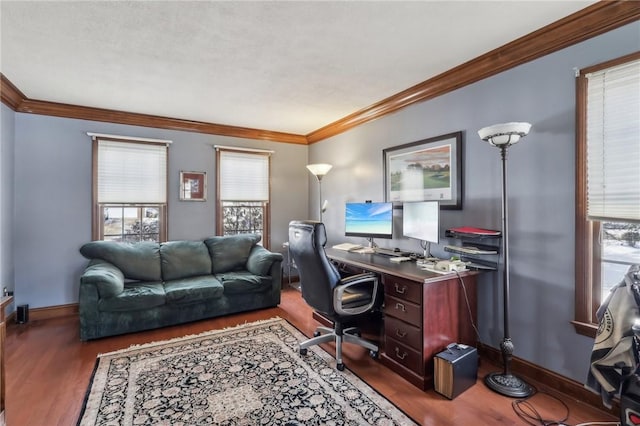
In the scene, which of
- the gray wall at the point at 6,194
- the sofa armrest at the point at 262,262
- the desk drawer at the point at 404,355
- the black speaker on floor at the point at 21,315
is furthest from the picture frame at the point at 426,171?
the black speaker on floor at the point at 21,315

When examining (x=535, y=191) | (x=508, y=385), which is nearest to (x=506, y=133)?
(x=535, y=191)

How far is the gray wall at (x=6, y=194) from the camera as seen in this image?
3145mm

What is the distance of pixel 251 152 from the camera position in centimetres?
473

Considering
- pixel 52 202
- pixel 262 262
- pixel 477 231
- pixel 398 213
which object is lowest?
pixel 262 262

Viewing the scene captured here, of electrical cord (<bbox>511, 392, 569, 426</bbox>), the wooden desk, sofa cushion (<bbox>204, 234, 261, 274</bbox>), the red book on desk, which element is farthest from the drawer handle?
sofa cushion (<bbox>204, 234, 261, 274</bbox>)

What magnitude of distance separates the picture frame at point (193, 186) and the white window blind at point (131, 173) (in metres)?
0.22

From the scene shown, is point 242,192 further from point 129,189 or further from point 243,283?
point 243,283

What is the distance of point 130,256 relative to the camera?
3596 mm

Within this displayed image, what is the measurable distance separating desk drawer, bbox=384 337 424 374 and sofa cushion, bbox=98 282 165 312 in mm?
2272

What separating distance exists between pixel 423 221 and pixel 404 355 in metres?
1.12

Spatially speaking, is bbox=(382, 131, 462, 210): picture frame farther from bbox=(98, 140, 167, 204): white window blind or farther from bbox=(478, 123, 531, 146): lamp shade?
bbox=(98, 140, 167, 204): white window blind

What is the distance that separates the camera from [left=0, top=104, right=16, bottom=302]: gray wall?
3.14 metres

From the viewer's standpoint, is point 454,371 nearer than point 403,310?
Yes

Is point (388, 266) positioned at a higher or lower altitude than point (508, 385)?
higher
